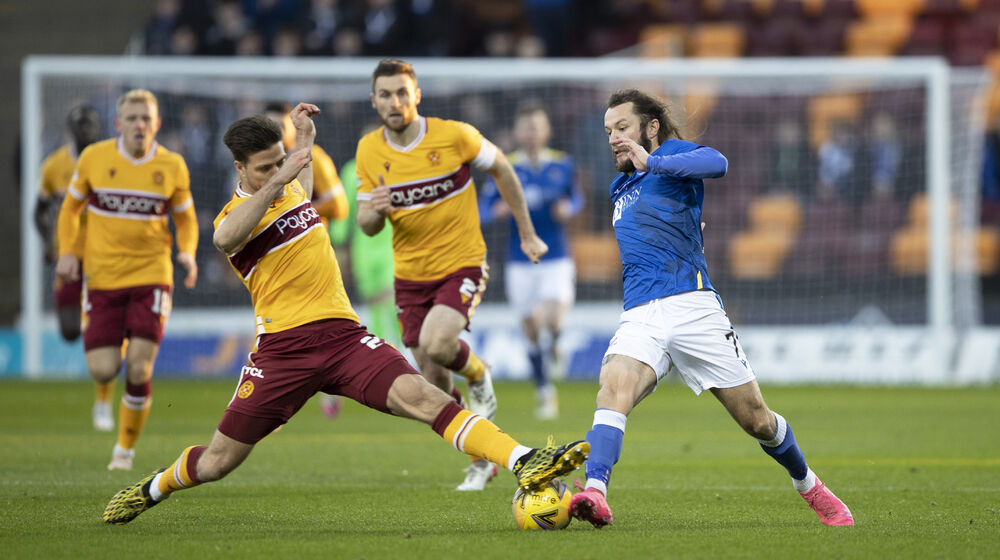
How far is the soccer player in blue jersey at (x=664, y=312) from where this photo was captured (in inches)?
210

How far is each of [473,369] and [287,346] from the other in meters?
1.93

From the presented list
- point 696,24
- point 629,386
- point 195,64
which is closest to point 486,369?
point 629,386

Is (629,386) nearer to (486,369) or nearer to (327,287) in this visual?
(327,287)

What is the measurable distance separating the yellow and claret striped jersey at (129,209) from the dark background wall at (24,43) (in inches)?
396

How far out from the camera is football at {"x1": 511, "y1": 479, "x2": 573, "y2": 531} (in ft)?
17.3

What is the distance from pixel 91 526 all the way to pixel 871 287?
13249 millimetres

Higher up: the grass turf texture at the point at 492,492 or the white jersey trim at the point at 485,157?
the white jersey trim at the point at 485,157

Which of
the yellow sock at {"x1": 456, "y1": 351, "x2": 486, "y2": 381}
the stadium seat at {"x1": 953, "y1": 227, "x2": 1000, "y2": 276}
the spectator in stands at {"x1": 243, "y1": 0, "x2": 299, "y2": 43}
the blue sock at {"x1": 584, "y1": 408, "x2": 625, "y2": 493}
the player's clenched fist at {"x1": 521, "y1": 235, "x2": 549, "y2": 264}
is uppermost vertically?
the spectator in stands at {"x1": 243, "y1": 0, "x2": 299, "y2": 43}

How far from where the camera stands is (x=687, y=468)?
322 inches

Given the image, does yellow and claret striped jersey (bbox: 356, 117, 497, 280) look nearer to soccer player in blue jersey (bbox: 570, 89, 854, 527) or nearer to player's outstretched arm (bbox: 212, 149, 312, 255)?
soccer player in blue jersey (bbox: 570, 89, 854, 527)

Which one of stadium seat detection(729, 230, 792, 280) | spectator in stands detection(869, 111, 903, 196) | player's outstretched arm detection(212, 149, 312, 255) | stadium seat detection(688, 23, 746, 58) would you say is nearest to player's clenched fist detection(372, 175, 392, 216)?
player's outstretched arm detection(212, 149, 312, 255)

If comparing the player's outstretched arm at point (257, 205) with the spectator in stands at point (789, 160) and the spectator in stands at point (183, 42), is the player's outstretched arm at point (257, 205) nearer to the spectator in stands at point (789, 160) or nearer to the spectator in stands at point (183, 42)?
the spectator in stands at point (789, 160)

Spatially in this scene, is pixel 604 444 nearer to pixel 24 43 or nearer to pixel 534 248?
pixel 534 248

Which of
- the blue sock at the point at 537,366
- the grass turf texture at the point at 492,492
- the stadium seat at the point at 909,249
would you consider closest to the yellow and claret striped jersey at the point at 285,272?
the grass turf texture at the point at 492,492
